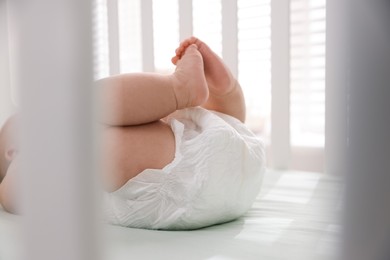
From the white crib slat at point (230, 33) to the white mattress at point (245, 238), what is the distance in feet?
1.70

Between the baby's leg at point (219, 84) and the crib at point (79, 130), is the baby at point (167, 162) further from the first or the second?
the crib at point (79, 130)

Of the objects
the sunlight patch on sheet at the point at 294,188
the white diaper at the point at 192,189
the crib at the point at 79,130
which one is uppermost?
the crib at the point at 79,130

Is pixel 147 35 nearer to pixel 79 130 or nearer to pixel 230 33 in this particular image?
pixel 230 33

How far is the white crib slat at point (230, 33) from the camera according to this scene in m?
1.11

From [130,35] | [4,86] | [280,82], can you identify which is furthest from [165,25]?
[4,86]

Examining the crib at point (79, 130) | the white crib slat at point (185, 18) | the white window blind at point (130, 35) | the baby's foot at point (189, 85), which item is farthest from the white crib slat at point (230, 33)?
the crib at point (79, 130)

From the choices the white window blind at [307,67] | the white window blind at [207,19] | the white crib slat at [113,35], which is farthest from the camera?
the white window blind at [307,67]

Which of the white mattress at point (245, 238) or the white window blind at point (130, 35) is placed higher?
the white window blind at point (130, 35)

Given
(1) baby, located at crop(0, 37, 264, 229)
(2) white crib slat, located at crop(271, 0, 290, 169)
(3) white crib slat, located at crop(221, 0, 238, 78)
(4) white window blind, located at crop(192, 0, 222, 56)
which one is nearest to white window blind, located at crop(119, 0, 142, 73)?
(4) white window blind, located at crop(192, 0, 222, 56)

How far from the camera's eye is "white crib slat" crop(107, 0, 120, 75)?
119 centimetres

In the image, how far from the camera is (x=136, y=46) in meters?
1.37

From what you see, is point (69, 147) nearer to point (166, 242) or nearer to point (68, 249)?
point (68, 249)

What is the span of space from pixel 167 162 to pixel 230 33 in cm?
60

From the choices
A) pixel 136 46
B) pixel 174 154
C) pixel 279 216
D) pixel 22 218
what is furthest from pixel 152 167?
pixel 136 46
